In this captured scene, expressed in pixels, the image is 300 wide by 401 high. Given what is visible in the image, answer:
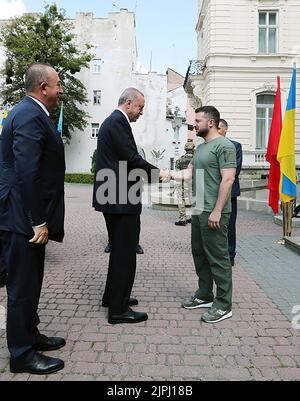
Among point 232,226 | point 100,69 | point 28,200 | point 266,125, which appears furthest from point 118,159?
point 100,69

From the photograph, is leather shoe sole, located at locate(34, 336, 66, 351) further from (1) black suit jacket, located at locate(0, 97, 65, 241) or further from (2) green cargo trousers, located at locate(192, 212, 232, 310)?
(2) green cargo trousers, located at locate(192, 212, 232, 310)

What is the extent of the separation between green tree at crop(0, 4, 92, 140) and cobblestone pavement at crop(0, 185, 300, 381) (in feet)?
94.2

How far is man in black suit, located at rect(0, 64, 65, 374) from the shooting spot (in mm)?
2779

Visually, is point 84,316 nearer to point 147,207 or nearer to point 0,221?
point 0,221

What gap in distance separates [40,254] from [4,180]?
623mm

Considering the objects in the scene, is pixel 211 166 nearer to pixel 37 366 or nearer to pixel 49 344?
pixel 49 344

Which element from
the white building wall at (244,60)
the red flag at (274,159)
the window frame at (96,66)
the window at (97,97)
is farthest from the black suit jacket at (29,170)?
the window frame at (96,66)

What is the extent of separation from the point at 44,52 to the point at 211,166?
3213 cm

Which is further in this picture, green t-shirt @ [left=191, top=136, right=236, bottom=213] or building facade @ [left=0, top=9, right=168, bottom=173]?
building facade @ [left=0, top=9, right=168, bottom=173]

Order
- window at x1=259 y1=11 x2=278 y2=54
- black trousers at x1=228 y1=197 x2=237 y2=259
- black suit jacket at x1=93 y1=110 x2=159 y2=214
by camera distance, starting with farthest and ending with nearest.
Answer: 1. window at x1=259 y1=11 x2=278 y2=54
2. black trousers at x1=228 y1=197 x2=237 y2=259
3. black suit jacket at x1=93 y1=110 x2=159 y2=214

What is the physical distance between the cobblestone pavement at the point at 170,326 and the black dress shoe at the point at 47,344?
0.22 ft

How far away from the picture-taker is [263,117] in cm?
2214

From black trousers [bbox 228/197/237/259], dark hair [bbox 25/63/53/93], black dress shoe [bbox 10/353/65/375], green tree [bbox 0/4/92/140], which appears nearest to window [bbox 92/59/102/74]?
green tree [bbox 0/4/92/140]

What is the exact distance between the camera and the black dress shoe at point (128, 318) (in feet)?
12.7
